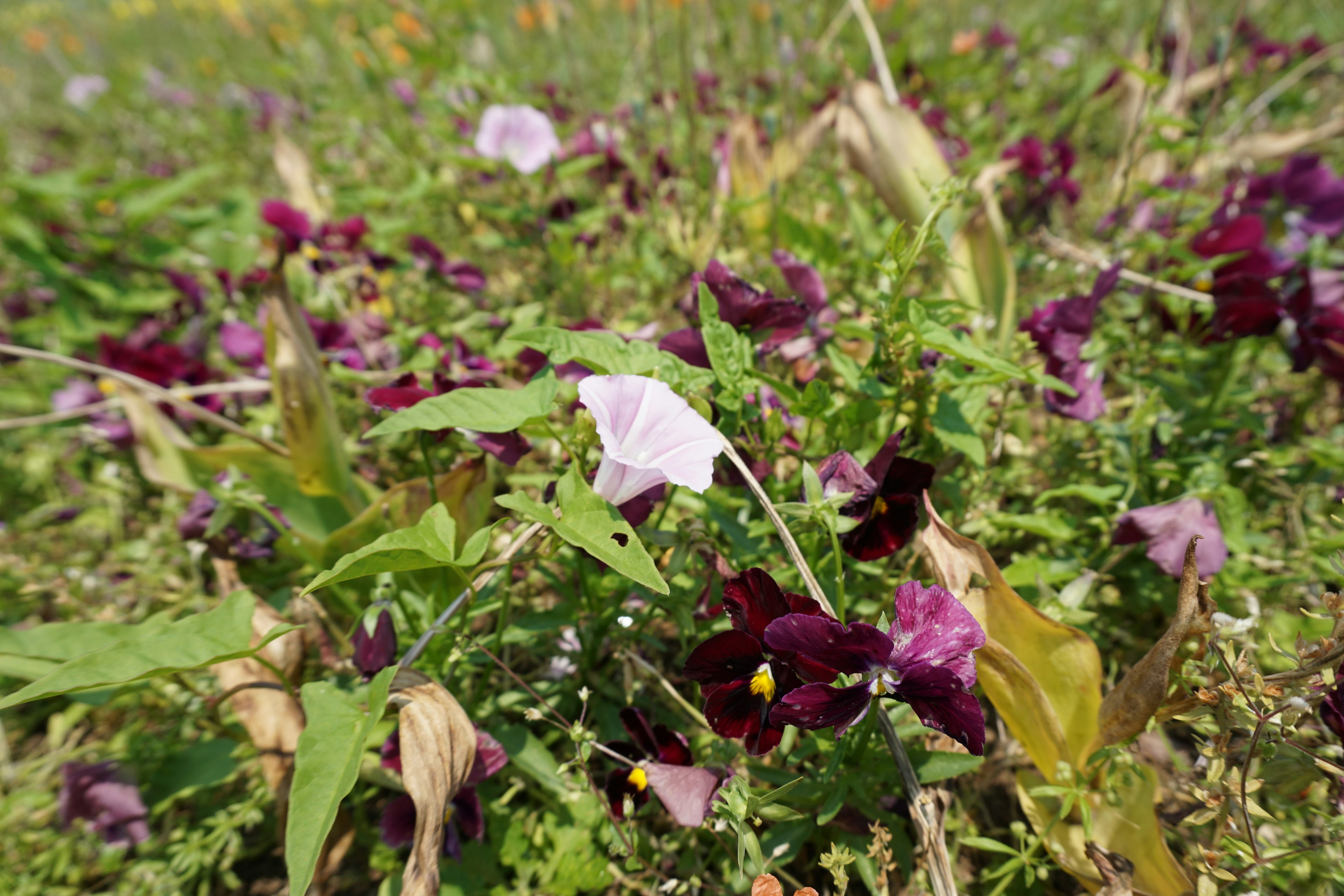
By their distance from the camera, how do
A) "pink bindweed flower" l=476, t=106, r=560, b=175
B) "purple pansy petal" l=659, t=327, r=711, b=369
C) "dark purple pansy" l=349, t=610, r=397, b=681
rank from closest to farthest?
"dark purple pansy" l=349, t=610, r=397, b=681 < "purple pansy petal" l=659, t=327, r=711, b=369 < "pink bindweed flower" l=476, t=106, r=560, b=175

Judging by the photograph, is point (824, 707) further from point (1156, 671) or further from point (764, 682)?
point (1156, 671)

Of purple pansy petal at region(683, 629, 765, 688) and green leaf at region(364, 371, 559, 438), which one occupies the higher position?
green leaf at region(364, 371, 559, 438)

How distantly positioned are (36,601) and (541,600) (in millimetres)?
1288

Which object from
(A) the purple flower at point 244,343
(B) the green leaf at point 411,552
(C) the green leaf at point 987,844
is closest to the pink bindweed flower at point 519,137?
(A) the purple flower at point 244,343

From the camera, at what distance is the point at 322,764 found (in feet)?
2.75

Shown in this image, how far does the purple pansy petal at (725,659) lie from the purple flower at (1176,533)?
0.73 metres

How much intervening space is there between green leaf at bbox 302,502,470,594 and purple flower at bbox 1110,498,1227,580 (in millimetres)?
1081

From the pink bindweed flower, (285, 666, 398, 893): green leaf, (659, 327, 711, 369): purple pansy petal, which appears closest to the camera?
(285, 666, 398, 893): green leaf

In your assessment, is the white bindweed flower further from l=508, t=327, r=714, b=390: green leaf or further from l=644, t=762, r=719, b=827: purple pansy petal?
l=644, t=762, r=719, b=827: purple pansy petal

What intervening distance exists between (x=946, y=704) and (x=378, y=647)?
83 centimetres

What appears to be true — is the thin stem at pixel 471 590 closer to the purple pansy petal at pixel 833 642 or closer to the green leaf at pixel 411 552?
the green leaf at pixel 411 552

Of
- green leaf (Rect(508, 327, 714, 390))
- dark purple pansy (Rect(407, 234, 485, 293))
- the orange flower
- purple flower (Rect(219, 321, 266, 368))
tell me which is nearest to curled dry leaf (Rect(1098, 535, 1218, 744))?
green leaf (Rect(508, 327, 714, 390))

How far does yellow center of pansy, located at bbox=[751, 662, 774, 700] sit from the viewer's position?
0.93m

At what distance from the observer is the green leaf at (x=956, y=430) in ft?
3.62
